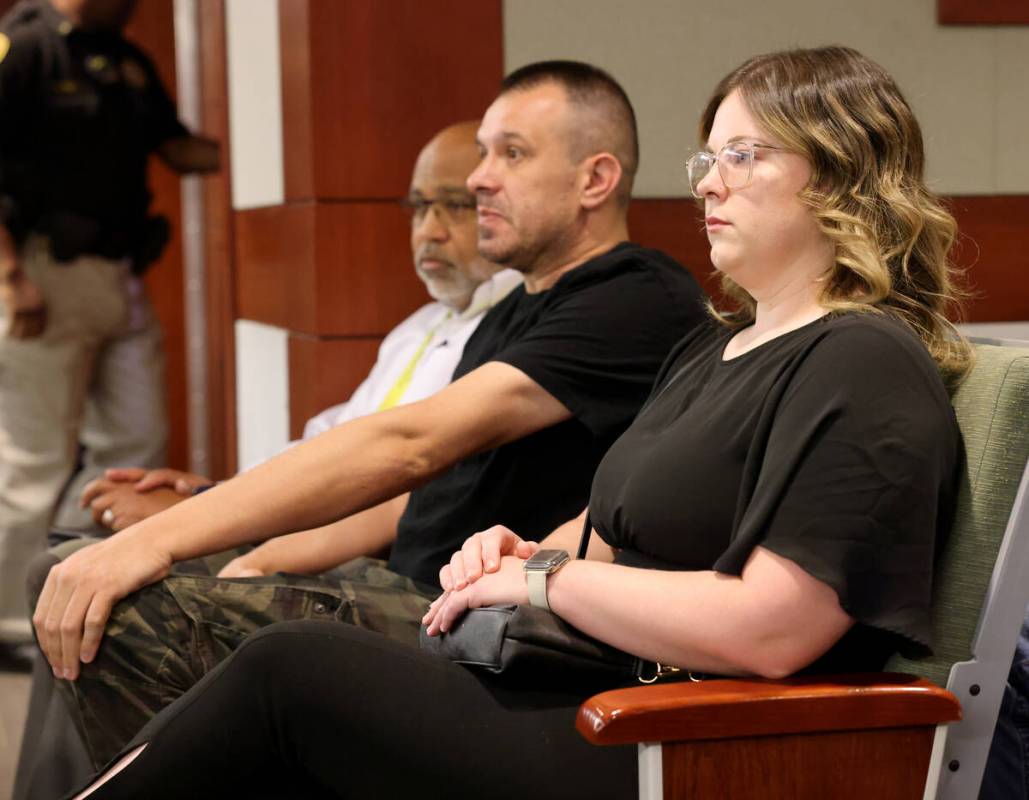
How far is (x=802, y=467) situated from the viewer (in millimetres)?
1354

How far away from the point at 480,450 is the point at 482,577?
0.50 meters

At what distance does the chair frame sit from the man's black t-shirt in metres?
0.74

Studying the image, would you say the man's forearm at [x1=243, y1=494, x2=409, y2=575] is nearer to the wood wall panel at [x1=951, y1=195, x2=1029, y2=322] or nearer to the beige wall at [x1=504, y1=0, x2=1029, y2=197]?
the beige wall at [x1=504, y1=0, x2=1029, y2=197]

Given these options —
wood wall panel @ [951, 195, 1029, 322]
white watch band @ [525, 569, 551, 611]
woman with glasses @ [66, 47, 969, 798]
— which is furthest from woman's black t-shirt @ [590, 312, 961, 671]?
wood wall panel @ [951, 195, 1029, 322]

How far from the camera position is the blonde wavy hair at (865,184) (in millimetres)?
1516

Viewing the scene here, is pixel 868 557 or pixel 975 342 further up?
pixel 975 342

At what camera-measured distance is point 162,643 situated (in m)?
1.82

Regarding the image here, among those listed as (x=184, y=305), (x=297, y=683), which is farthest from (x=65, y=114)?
(x=297, y=683)

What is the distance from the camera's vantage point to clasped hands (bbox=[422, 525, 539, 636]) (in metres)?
1.55

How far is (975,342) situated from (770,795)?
60 centimetres

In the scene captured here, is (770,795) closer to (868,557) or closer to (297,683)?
(868,557)

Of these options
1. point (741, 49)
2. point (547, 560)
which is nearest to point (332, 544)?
point (547, 560)

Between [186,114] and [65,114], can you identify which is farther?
[186,114]

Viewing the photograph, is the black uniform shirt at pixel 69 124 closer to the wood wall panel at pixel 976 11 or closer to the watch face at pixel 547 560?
the wood wall panel at pixel 976 11
